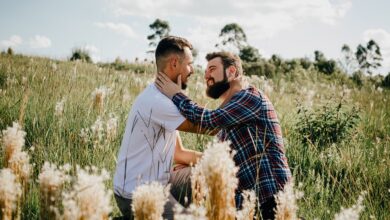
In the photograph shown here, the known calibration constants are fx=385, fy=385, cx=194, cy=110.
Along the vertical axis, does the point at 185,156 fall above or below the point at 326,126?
below

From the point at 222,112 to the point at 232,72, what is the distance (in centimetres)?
64

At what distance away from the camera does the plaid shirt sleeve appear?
3.39m

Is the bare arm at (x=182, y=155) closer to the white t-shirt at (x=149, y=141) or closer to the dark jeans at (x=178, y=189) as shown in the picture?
the dark jeans at (x=178, y=189)

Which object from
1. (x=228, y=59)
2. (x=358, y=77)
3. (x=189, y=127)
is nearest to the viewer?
(x=189, y=127)

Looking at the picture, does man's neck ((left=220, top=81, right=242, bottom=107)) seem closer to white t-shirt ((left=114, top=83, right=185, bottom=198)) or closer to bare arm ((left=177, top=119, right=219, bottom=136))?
bare arm ((left=177, top=119, right=219, bottom=136))

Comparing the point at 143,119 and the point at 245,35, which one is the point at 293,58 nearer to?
the point at 245,35

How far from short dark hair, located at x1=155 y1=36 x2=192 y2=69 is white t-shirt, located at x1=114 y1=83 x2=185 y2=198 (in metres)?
0.39

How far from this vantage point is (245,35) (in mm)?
54438

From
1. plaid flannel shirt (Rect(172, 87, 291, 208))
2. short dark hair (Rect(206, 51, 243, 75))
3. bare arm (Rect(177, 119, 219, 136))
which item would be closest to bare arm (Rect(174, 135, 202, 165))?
bare arm (Rect(177, 119, 219, 136))

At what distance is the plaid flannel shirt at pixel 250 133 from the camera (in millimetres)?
3379

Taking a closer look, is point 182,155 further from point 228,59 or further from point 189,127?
point 228,59

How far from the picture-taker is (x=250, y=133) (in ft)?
11.2

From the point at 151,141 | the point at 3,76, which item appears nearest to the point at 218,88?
the point at 151,141

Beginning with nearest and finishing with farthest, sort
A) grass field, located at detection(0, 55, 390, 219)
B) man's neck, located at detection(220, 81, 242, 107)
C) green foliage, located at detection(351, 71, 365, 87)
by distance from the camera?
grass field, located at detection(0, 55, 390, 219) → man's neck, located at detection(220, 81, 242, 107) → green foliage, located at detection(351, 71, 365, 87)
